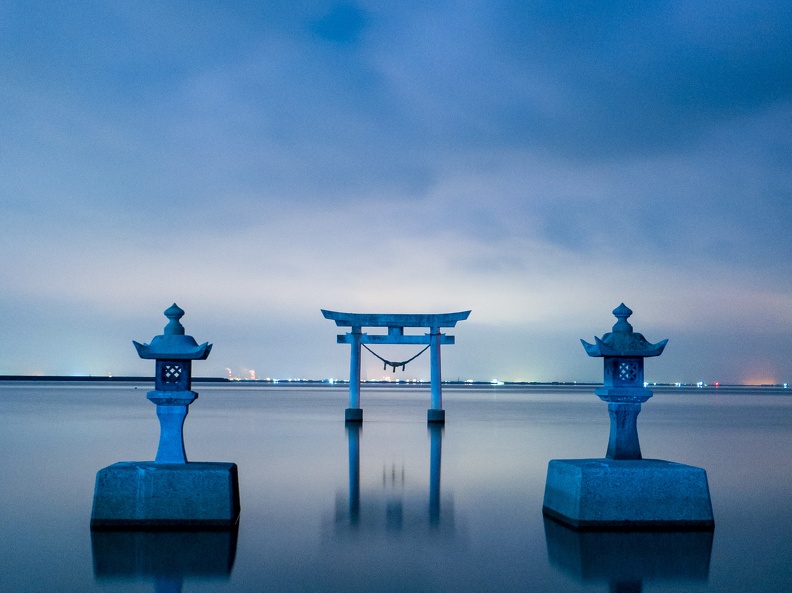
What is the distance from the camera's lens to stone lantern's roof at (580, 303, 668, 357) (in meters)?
7.82

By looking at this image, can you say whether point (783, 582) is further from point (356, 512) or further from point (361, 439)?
point (361, 439)

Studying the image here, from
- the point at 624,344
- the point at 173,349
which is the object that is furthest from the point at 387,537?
the point at 624,344

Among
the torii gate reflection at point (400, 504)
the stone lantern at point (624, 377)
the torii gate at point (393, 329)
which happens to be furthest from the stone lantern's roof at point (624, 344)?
the torii gate at point (393, 329)

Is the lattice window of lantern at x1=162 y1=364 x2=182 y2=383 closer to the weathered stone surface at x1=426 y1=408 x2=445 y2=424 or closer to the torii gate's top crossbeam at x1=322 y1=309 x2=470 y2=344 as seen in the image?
the torii gate's top crossbeam at x1=322 y1=309 x2=470 y2=344

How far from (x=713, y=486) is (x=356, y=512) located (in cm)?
660

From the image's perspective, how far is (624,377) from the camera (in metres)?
7.95

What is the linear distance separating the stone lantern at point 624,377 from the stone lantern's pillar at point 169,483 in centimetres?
416

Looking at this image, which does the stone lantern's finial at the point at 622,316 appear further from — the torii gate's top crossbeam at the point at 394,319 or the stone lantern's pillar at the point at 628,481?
the torii gate's top crossbeam at the point at 394,319

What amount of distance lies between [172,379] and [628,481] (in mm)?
4897

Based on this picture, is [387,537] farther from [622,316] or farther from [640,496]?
[622,316]

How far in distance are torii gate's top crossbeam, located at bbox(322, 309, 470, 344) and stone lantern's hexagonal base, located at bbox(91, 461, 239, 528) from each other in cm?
1571

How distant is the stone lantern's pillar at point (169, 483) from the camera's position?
7.32 metres

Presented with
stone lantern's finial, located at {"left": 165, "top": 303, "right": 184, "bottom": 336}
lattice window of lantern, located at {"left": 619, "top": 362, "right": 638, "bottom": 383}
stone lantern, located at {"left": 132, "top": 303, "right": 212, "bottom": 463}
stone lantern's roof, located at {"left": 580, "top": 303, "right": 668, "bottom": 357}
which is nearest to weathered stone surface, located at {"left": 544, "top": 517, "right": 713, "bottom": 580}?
lattice window of lantern, located at {"left": 619, "top": 362, "right": 638, "bottom": 383}

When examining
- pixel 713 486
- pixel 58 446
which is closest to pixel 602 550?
pixel 713 486
